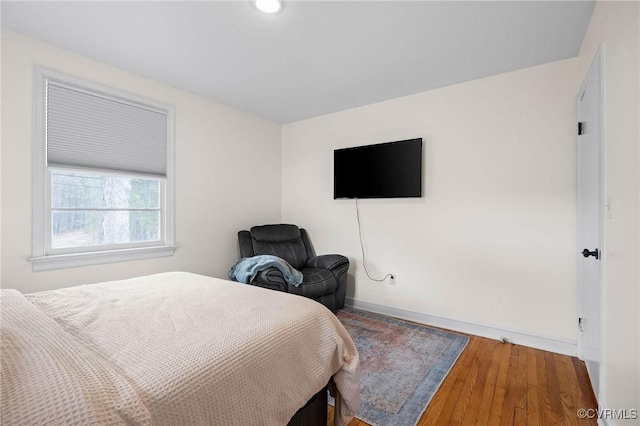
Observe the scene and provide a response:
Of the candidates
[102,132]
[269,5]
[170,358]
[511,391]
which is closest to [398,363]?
[511,391]

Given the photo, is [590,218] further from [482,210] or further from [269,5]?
[269,5]

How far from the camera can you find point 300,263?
3.76 m

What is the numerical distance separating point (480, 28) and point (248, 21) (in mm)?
1595

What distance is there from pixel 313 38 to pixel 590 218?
7.56 feet

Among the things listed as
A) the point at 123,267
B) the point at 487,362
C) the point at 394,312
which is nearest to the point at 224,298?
the point at 123,267

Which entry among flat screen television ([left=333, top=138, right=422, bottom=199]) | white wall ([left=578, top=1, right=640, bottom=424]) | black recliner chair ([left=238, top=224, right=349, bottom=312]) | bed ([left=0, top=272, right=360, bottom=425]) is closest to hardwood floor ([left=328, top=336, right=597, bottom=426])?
white wall ([left=578, top=1, right=640, bottom=424])

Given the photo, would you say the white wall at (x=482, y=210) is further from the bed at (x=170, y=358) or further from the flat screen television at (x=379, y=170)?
the bed at (x=170, y=358)

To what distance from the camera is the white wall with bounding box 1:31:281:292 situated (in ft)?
7.00

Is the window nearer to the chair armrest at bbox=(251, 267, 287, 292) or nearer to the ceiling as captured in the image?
→ the ceiling

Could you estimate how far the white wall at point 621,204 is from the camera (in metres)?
1.22

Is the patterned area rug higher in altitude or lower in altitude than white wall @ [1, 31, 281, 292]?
lower

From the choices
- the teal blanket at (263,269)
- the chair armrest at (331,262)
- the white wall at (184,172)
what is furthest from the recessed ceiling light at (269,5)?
the chair armrest at (331,262)

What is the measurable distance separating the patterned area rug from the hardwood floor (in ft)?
0.27

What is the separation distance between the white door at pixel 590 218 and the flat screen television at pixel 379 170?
128 centimetres
